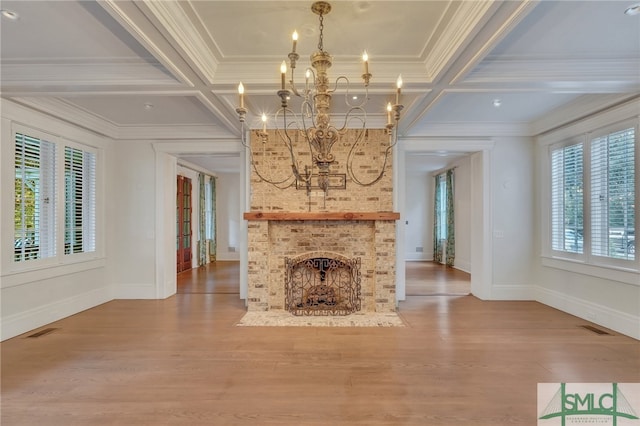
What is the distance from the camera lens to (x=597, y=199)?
4051mm

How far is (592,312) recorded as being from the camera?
13.3 ft

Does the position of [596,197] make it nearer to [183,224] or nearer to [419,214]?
[419,214]

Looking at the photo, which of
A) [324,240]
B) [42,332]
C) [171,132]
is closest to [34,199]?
[42,332]

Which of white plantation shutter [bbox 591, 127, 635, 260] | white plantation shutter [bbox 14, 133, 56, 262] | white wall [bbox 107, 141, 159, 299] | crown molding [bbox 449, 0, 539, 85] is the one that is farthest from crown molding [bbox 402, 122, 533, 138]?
white plantation shutter [bbox 14, 133, 56, 262]

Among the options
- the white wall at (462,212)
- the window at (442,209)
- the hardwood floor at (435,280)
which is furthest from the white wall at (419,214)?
the white wall at (462,212)

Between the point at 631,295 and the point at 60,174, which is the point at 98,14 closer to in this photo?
the point at 60,174

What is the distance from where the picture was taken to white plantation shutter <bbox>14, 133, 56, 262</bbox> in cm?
370

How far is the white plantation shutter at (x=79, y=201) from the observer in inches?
174

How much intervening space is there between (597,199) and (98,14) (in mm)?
5383

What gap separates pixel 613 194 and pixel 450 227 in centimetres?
491

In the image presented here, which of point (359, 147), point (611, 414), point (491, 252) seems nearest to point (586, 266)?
point (491, 252)

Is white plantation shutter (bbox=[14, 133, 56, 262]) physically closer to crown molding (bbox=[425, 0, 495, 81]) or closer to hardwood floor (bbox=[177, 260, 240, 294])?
hardwood floor (bbox=[177, 260, 240, 294])

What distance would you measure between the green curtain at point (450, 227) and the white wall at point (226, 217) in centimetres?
596

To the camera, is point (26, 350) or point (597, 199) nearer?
point (26, 350)
